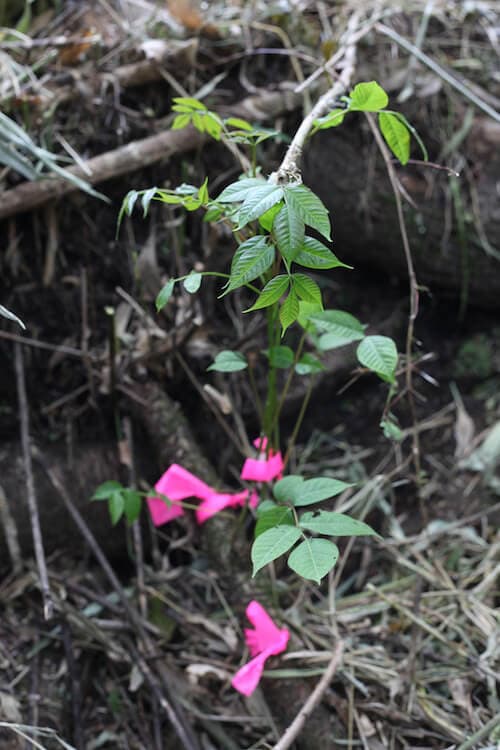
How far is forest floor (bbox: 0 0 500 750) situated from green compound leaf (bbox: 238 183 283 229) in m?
0.64

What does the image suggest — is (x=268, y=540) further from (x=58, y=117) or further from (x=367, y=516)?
(x=58, y=117)

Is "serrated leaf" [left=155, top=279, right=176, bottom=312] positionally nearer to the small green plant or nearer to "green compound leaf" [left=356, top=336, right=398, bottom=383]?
the small green plant

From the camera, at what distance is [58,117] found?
1.64 meters

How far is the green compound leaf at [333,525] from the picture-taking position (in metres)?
0.89

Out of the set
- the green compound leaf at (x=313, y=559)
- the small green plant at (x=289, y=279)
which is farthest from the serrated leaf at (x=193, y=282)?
the green compound leaf at (x=313, y=559)

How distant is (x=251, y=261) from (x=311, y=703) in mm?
774

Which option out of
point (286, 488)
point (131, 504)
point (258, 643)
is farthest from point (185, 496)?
point (286, 488)

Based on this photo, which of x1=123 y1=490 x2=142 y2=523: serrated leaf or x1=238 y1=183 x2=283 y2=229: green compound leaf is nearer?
x1=238 y1=183 x2=283 y2=229: green compound leaf

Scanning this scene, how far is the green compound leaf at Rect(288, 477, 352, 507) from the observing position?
98cm

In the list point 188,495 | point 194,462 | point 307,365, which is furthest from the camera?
point 194,462

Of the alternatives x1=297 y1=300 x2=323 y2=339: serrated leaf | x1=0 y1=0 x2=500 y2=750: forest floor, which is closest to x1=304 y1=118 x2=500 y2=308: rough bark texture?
x1=0 y1=0 x2=500 y2=750: forest floor

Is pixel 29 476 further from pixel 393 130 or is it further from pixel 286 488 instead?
pixel 393 130

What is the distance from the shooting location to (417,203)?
1839 mm

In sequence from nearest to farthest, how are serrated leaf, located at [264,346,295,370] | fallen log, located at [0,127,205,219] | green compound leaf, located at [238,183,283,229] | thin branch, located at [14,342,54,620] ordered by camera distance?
green compound leaf, located at [238,183,283,229], serrated leaf, located at [264,346,295,370], thin branch, located at [14,342,54,620], fallen log, located at [0,127,205,219]
